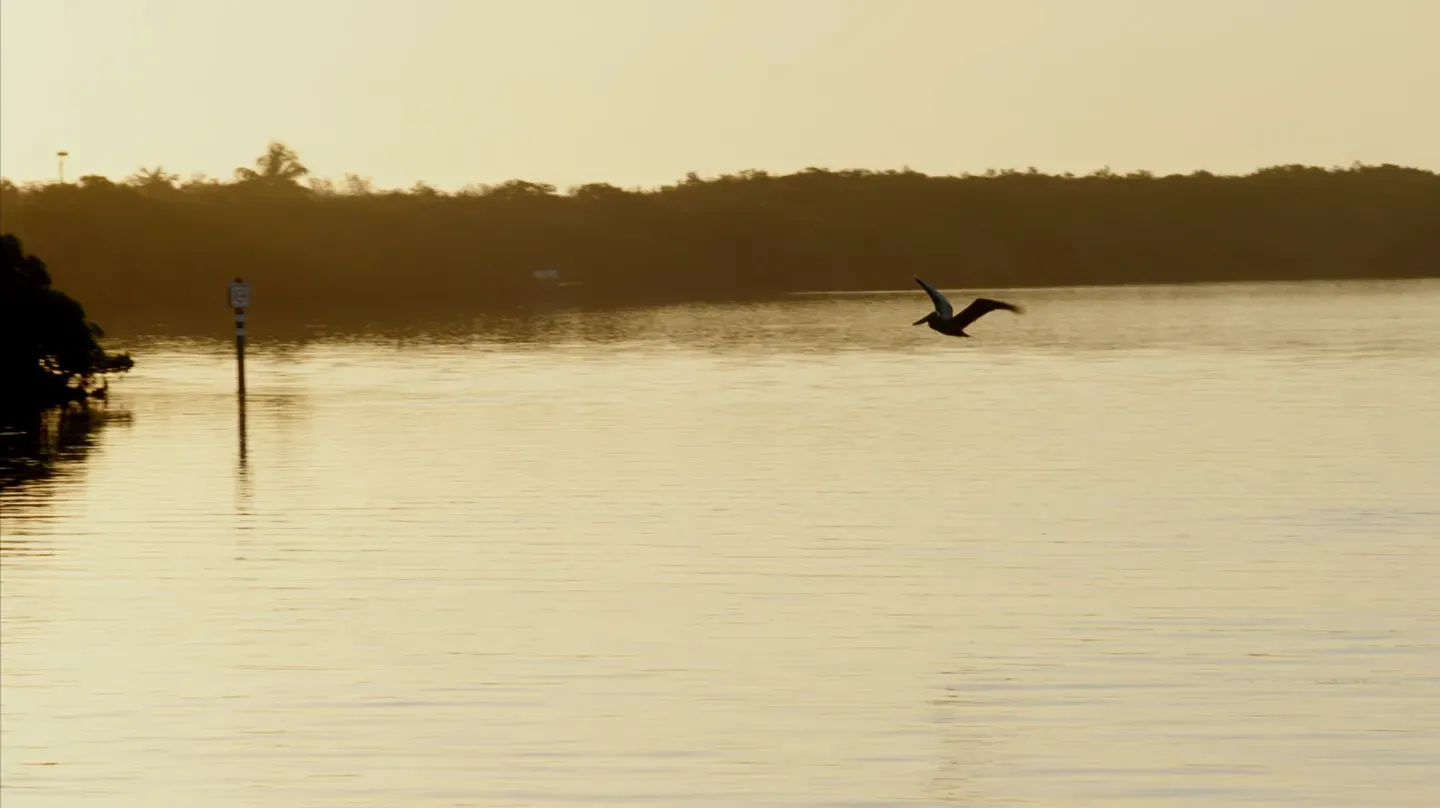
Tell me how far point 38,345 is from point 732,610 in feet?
131

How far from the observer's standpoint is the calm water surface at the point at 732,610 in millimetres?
18719

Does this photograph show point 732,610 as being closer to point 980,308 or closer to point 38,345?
point 980,308

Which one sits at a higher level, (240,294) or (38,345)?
(240,294)

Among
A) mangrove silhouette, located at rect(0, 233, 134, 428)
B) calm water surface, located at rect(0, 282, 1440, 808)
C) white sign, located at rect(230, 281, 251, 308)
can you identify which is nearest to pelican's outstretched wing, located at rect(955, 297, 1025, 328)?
calm water surface, located at rect(0, 282, 1440, 808)

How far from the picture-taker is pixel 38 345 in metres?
61.6

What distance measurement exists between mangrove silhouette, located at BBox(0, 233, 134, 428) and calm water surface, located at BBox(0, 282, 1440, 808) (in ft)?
18.6

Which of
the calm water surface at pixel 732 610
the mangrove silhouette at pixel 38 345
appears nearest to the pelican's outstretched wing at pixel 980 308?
the calm water surface at pixel 732 610

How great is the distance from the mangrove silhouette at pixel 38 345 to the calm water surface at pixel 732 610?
18.6 ft

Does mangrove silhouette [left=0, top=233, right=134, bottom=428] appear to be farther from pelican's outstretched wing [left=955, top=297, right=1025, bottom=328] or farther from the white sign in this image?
pelican's outstretched wing [left=955, top=297, right=1025, bottom=328]

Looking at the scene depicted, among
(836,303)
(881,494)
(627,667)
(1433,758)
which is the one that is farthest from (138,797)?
(836,303)

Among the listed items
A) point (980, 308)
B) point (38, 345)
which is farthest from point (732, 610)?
point (38, 345)

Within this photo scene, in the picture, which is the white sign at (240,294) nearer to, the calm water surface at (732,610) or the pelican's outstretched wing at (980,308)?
the calm water surface at (732,610)

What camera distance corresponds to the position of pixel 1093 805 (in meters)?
17.4

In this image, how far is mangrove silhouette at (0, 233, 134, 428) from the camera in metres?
60.0
